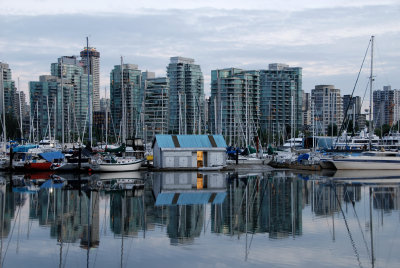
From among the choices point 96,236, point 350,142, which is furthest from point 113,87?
point 96,236

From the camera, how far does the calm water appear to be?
58.5 ft

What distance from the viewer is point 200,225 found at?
23.5m

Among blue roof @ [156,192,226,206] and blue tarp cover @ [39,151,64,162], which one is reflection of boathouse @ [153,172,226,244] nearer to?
blue roof @ [156,192,226,206]

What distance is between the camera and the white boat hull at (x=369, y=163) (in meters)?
56.3

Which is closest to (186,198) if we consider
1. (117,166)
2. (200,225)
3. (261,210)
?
(261,210)

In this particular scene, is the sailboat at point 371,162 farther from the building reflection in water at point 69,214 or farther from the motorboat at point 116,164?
the building reflection in water at point 69,214

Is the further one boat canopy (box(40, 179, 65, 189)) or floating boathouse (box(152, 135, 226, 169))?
floating boathouse (box(152, 135, 226, 169))

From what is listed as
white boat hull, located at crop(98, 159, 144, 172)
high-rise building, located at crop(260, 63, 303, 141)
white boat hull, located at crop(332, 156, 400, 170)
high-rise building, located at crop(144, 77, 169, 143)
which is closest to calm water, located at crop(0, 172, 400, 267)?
white boat hull, located at crop(98, 159, 144, 172)

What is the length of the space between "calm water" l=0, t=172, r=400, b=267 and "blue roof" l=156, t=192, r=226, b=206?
6cm

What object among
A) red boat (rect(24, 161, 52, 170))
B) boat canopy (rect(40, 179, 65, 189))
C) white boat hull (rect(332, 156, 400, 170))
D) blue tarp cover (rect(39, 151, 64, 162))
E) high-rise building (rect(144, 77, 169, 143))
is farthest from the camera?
high-rise building (rect(144, 77, 169, 143))

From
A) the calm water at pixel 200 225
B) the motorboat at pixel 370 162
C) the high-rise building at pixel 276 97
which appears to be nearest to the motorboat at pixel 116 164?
the calm water at pixel 200 225

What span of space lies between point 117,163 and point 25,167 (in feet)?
31.1

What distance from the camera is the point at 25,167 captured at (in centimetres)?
5469

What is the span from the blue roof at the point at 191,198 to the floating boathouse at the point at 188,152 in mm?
19692
